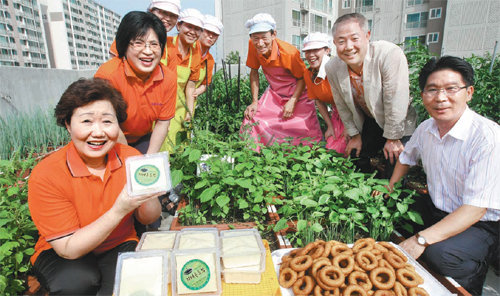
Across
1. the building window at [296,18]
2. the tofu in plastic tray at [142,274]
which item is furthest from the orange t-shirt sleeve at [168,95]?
the building window at [296,18]

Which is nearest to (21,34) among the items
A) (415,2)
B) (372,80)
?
(415,2)

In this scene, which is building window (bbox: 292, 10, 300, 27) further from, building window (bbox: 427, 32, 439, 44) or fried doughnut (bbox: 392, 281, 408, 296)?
fried doughnut (bbox: 392, 281, 408, 296)

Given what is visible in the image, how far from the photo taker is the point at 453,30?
20.5 meters

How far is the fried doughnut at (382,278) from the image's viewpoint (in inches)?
48.4

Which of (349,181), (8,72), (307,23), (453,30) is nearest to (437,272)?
(349,181)

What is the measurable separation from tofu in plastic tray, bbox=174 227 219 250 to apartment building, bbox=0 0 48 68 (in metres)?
55.1

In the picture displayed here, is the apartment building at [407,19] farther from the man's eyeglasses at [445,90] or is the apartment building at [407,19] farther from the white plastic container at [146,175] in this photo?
the white plastic container at [146,175]

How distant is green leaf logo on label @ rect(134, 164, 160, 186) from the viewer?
1.18 metres

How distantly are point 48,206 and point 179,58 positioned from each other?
2.22m

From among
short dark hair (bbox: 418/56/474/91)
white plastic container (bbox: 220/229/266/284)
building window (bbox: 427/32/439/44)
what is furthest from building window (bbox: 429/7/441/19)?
white plastic container (bbox: 220/229/266/284)

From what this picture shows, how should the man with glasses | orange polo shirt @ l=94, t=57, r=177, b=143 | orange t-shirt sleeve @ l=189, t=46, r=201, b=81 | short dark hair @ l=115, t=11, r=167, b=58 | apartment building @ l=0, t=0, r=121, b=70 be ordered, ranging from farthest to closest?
apartment building @ l=0, t=0, r=121, b=70, orange t-shirt sleeve @ l=189, t=46, r=201, b=81, orange polo shirt @ l=94, t=57, r=177, b=143, short dark hair @ l=115, t=11, r=167, b=58, the man with glasses

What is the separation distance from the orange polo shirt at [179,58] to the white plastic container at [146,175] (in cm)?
188

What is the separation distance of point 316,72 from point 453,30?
2367 cm

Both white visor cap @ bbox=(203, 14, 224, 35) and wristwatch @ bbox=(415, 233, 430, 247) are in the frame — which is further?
white visor cap @ bbox=(203, 14, 224, 35)
